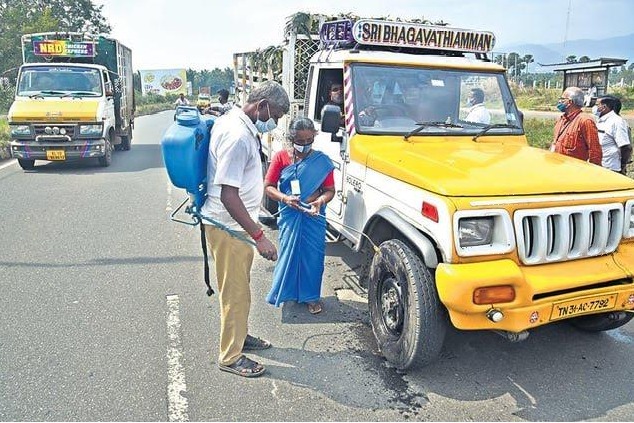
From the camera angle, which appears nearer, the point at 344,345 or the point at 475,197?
the point at 475,197

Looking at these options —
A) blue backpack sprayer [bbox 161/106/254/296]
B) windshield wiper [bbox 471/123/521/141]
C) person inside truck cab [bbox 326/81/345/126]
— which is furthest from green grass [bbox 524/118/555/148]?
blue backpack sprayer [bbox 161/106/254/296]

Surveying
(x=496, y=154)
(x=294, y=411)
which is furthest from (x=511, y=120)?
(x=294, y=411)

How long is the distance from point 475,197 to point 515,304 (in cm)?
65

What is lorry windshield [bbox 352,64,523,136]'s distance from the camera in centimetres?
442

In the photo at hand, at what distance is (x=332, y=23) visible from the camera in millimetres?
5277

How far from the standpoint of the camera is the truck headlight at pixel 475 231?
9.82ft

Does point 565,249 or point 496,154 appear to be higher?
point 496,154

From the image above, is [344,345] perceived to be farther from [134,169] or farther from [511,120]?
[134,169]

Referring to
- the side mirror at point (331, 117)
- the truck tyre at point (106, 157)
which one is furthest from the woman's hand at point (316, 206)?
the truck tyre at point (106, 157)

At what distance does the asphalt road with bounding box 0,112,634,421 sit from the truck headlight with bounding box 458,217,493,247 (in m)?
0.99

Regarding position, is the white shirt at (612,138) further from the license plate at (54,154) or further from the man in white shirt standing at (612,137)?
the license plate at (54,154)

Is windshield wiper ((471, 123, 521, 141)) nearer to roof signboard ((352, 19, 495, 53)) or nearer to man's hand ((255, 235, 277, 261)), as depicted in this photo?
roof signboard ((352, 19, 495, 53))

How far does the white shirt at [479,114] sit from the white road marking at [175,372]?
122 inches


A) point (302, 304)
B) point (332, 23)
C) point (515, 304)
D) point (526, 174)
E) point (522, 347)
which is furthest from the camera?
point (332, 23)
